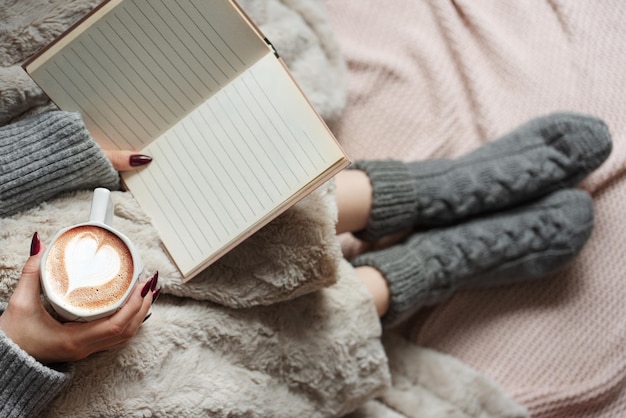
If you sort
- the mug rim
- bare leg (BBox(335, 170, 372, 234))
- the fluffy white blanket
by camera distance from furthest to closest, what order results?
bare leg (BBox(335, 170, 372, 234)) → the fluffy white blanket → the mug rim

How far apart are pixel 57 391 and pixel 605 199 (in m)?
0.82

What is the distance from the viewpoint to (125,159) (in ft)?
2.16

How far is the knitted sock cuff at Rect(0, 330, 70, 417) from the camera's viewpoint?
0.57 meters

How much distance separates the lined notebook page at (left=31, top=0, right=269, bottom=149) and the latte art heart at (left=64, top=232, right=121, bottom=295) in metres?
0.16

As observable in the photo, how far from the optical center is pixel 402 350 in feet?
3.14

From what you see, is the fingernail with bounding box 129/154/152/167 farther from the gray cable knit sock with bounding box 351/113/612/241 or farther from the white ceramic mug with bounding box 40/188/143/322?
the gray cable knit sock with bounding box 351/113/612/241

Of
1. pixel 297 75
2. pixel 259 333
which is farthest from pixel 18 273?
pixel 297 75

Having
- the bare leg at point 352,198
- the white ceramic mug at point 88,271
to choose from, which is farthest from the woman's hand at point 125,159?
the bare leg at point 352,198

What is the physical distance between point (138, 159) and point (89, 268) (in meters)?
0.16

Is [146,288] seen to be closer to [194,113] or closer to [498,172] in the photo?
[194,113]

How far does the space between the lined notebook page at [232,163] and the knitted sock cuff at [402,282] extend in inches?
12.1

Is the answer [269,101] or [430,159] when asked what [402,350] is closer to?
[430,159]

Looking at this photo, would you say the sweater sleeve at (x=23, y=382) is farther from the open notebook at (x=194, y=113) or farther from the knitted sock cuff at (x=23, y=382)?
the open notebook at (x=194, y=113)

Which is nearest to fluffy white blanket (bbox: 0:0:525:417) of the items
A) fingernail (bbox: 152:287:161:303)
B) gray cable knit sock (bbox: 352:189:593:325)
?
fingernail (bbox: 152:287:161:303)
